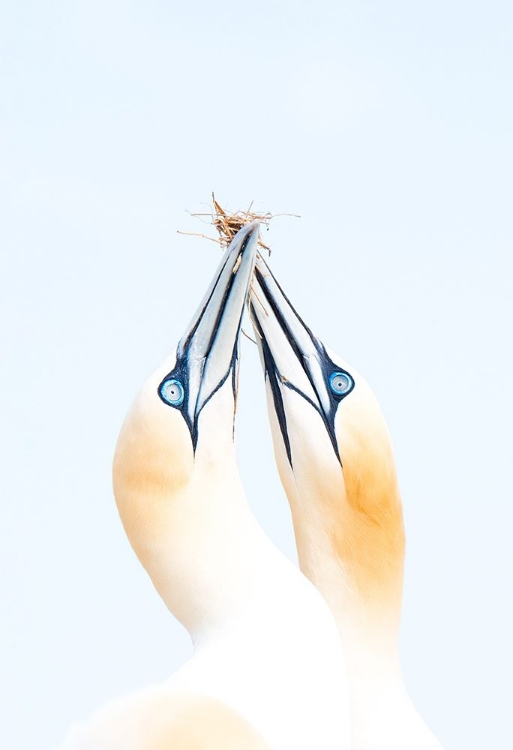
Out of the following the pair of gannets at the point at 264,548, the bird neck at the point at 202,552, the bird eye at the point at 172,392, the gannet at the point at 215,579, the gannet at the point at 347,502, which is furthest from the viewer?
the gannet at the point at 347,502

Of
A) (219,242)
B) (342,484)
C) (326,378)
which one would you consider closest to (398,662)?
(342,484)

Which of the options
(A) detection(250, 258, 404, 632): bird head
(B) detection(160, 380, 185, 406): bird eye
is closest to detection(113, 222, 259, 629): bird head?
(B) detection(160, 380, 185, 406): bird eye

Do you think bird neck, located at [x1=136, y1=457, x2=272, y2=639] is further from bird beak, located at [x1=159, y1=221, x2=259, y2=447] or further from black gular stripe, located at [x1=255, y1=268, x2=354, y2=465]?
black gular stripe, located at [x1=255, y1=268, x2=354, y2=465]

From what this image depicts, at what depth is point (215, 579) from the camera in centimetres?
738

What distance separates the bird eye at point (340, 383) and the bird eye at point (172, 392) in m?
1.18

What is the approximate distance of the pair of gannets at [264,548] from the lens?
6.69 meters

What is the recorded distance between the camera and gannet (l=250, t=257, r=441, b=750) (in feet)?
27.9

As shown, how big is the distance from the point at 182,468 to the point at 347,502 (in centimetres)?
127

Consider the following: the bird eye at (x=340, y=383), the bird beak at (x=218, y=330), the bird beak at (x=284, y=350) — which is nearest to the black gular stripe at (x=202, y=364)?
the bird beak at (x=218, y=330)

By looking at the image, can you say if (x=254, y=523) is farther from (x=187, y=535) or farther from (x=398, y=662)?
(x=398, y=662)

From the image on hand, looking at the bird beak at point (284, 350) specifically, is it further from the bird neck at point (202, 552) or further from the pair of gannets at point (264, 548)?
the bird neck at point (202, 552)

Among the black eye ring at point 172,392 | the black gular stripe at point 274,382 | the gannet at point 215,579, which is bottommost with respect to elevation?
the gannet at point 215,579

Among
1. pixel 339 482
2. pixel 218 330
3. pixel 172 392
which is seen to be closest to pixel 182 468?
pixel 172 392

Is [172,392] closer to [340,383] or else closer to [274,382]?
[274,382]
